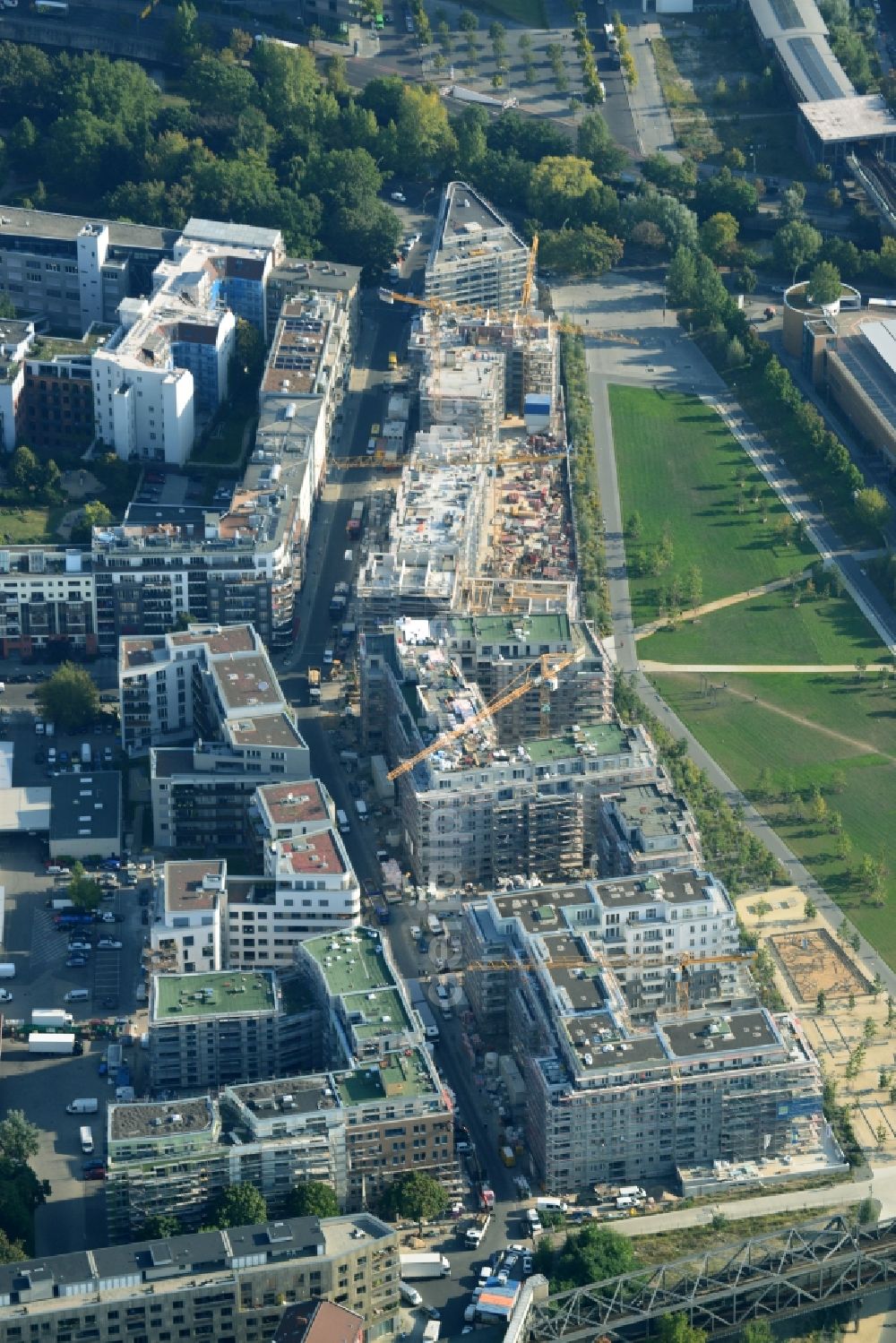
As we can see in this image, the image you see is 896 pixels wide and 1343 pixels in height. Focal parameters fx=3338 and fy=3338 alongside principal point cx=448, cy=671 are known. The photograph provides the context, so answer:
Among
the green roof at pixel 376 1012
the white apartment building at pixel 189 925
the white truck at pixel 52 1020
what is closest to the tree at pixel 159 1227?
the green roof at pixel 376 1012

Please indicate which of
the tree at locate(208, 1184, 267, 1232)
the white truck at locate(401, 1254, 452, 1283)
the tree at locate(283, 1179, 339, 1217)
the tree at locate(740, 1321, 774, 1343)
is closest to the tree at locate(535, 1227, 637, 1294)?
the white truck at locate(401, 1254, 452, 1283)

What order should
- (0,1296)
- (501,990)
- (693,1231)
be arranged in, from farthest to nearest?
(501,990) < (693,1231) < (0,1296)

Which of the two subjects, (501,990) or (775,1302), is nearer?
(775,1302)

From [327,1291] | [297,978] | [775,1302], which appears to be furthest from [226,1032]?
[775,1302]

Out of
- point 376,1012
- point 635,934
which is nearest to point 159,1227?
point 376,1012

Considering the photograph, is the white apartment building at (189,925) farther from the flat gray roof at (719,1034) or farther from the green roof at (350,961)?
the flat gray roof at (719,1034)

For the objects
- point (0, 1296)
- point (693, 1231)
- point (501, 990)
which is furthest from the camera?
point (501, 990)

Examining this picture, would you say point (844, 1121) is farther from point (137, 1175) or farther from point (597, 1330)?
point (137, 1175)
